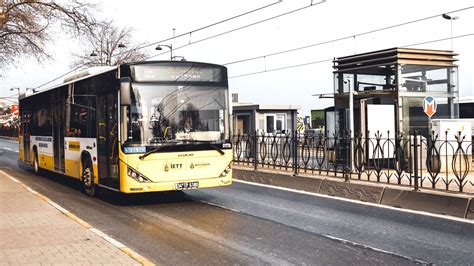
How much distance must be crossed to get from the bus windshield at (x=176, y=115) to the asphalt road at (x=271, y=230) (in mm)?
1468

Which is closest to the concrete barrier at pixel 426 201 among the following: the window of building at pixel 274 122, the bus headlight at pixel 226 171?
the bus headlight at pixel 226 171

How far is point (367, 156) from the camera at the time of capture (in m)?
12.1

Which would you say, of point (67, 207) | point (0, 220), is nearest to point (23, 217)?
point (0, 220)

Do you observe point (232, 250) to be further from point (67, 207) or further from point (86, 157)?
point (86, 157)

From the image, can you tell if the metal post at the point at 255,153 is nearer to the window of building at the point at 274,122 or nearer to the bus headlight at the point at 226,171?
the bus headlight at the point at 226,171

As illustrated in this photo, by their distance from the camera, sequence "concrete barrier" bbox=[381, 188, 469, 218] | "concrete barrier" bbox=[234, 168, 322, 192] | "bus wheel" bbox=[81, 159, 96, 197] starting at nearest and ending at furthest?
"concrete barrier" bbox=[381, 188, 469, 218]
"bus wheel" bbox=[81, 159, 96, 197]
"concrete barrier" bbox=[234, 168, 322, 192]

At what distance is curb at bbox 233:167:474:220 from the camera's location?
9.02m

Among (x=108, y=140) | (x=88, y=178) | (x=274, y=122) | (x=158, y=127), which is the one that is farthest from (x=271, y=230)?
(x=274, y=122)

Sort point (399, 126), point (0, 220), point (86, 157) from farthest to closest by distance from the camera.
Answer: point (399, 126) → point (86, 157) → point (0, 220)

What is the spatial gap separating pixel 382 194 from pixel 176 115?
4.61 metres

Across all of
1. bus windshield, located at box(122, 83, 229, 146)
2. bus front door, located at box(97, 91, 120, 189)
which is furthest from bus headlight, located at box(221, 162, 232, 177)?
bus front door, located at box(97, 91, 120, 189)

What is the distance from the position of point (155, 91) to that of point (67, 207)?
10.3ft

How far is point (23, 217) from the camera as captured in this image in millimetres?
9000

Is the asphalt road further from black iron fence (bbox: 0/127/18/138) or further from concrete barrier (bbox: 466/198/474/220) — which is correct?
black iron fence (bbox: 0/127/18/138)
